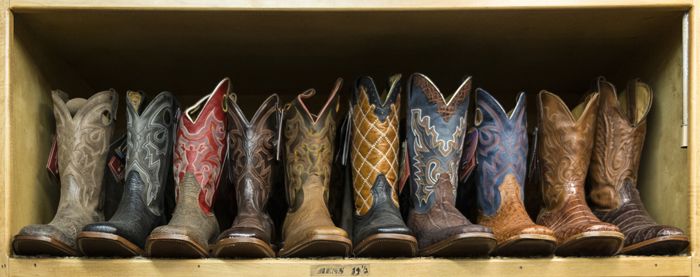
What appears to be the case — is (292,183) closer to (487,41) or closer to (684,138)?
(487,41)

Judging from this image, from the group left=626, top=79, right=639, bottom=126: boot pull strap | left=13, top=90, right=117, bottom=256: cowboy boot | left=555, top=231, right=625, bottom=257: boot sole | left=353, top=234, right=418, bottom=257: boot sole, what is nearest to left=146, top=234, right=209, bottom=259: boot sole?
left=13, top=90, right=117, bottom=256: cowboy boot

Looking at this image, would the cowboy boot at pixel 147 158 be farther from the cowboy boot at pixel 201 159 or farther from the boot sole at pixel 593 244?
the boot sole at pixel 593 244

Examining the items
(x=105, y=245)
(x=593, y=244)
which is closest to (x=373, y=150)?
(x=593, y=244)

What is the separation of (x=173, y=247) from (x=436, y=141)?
2.28 feet

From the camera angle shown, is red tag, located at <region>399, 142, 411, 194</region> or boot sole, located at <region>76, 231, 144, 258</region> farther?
red tag, located at <region>399, 142, 411, 194</region>

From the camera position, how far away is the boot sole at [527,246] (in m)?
2.03

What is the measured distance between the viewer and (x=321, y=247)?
2.04 meters

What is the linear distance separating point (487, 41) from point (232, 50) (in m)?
0.68

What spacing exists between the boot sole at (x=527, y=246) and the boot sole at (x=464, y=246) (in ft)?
0.13

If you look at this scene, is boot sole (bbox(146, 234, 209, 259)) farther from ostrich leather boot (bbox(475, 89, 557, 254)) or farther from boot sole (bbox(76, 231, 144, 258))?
ostrich leather boot (bbox(475, 89, 557, 254))

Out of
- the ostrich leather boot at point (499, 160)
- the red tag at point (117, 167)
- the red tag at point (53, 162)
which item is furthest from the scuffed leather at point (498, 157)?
the red tag at point (53, 162)

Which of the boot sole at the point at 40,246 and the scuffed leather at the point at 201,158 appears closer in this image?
the boot sole at the point at 40,246

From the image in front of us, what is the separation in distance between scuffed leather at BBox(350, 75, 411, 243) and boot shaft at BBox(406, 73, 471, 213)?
0.20ft

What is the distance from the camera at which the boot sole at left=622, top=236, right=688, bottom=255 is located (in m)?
2.06
